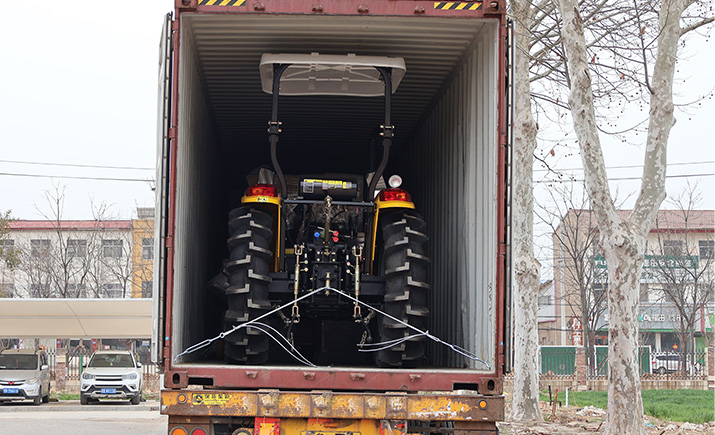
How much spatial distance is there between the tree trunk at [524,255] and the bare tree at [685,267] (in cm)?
1922

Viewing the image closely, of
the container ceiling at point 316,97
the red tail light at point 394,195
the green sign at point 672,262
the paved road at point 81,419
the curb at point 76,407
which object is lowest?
the curb at point 76,407

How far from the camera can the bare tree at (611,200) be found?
13062mm

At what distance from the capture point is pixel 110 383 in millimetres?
25422

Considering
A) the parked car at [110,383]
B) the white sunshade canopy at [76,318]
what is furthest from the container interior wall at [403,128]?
the white sunshade canopy at [76,318]

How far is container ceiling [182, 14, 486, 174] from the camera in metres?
→ 8.16

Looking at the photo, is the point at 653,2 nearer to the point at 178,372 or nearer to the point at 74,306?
the point at 178,372

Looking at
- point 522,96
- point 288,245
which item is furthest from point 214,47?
point 522,96

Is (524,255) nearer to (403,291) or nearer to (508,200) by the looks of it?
(403,291)

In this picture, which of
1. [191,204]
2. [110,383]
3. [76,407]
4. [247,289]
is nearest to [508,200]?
[247,289]

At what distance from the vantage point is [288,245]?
9.54 meters

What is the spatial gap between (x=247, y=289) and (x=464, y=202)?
7.68 feet

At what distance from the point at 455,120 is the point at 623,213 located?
45.6m

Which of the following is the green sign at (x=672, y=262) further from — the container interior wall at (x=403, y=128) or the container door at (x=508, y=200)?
the container door at (x=508, y=200)

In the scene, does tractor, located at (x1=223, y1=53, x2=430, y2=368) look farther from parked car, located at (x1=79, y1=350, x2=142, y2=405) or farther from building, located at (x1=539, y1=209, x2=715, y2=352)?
building, located at (x1=539, y1=209, x2=715, y2=352)
